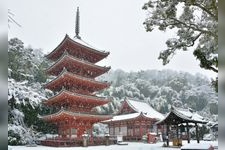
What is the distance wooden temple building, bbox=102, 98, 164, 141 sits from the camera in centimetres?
981

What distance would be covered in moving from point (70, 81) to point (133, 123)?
9.70 ft

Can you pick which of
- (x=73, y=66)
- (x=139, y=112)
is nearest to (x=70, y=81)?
(x=73, y=66)

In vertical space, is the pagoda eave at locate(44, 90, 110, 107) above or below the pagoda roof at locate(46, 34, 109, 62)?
below

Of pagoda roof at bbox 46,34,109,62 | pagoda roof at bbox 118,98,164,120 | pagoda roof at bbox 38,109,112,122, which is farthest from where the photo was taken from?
pagoda roof at bbox 118,98,164,120

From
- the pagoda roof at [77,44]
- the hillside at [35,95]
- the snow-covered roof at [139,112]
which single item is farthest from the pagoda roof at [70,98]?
the snow-covered roof at [139,112]

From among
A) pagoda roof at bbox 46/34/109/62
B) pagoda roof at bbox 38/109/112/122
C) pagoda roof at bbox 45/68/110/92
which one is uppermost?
pagoda roof at bbox 46/34/109/62

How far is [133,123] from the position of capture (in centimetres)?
995

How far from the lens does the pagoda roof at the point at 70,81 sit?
311 inches

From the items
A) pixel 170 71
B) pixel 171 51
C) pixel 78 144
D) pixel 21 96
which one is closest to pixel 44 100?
pixel 78 144

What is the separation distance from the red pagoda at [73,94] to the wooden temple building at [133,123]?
1715mm

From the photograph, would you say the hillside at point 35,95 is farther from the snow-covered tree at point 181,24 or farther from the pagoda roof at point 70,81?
the snow-covered tree at point 181,24

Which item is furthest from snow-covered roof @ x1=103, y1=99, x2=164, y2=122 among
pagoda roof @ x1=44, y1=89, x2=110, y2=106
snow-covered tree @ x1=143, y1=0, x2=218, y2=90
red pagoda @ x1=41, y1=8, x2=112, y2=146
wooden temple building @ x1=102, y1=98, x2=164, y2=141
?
snow-covered tree @ x1=143, y1=0, x2=218, y2=90

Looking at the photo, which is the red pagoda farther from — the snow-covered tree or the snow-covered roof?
the snow-covered tree

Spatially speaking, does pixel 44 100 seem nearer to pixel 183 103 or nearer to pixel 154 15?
pixel 154 15
